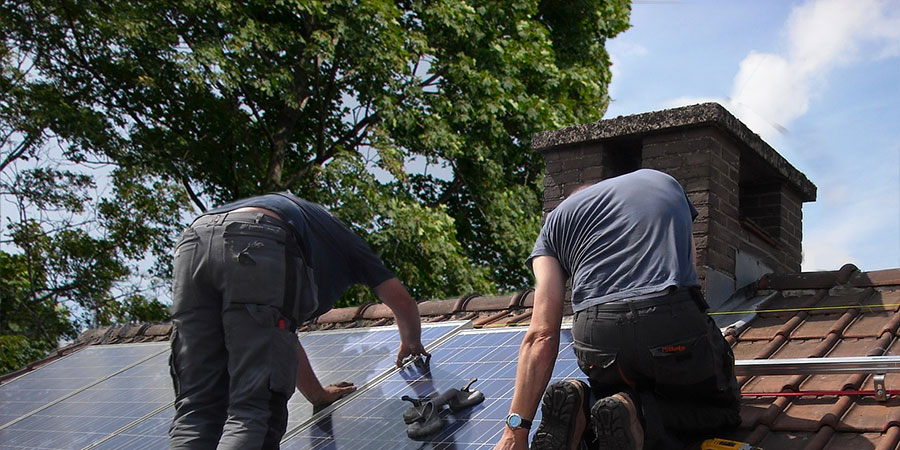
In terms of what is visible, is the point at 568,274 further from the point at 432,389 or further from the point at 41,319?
the point at 41,319

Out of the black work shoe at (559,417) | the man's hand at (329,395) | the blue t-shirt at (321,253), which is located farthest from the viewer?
the man's hand at (329,395)

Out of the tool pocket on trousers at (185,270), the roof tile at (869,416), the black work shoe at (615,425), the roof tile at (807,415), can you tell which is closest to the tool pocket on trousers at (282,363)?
the tool pocket on trousers at (185,270)

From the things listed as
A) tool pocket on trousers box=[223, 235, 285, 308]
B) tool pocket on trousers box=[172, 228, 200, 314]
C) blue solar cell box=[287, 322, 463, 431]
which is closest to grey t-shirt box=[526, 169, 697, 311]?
tool pocket on trousers box=[223, 235, 285, 308]

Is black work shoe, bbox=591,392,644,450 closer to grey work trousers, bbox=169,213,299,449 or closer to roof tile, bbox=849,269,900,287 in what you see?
grey work trousers, bbox=169,213,299,449

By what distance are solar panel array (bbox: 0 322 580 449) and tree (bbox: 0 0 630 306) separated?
27.0 feet

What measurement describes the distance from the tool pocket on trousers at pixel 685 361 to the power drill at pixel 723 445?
0.67ft

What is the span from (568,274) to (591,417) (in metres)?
0.67

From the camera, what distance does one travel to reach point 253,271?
3566 mm

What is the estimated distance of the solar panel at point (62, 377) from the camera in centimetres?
658

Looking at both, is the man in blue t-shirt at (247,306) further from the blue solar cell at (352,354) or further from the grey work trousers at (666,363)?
the grey work trousers at (666,363)

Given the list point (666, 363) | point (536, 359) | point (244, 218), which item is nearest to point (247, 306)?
point (244, 218)

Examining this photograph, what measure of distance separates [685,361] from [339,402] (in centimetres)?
204

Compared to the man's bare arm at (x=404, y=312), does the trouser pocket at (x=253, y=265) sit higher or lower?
higher

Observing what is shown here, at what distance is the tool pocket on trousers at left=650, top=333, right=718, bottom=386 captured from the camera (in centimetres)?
304
